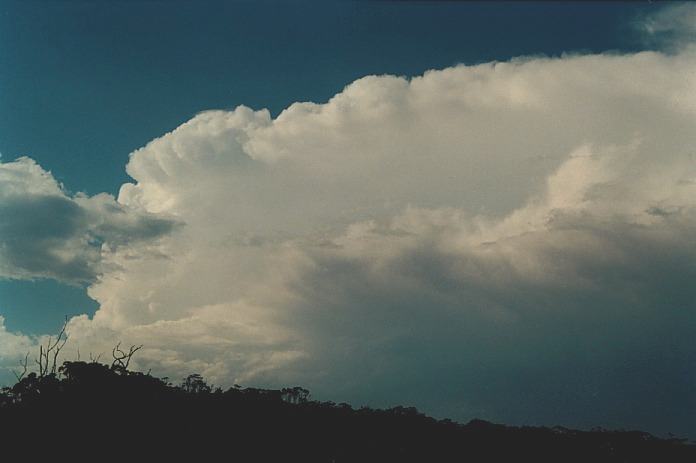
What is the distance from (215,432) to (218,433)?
0.33m

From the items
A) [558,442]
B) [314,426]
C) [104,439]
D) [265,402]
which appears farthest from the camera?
[558,442]

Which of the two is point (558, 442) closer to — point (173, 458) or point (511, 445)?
point (511, 445)

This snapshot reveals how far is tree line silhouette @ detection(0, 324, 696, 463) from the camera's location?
176 feet

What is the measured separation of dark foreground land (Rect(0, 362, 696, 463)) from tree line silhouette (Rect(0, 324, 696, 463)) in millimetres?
116

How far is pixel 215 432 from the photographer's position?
6234 cm

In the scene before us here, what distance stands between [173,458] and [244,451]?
7.92 m

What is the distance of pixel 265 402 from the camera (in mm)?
81000

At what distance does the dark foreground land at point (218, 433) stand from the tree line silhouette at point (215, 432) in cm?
12

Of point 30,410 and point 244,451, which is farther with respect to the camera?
point 244,451

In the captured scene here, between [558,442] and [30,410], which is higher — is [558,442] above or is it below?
below

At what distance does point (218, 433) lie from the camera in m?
62.3

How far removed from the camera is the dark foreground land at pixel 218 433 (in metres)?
53.3

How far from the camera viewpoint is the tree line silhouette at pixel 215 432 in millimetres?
53500

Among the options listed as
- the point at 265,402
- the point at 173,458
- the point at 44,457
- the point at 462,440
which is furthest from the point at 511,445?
the point at 44,457
